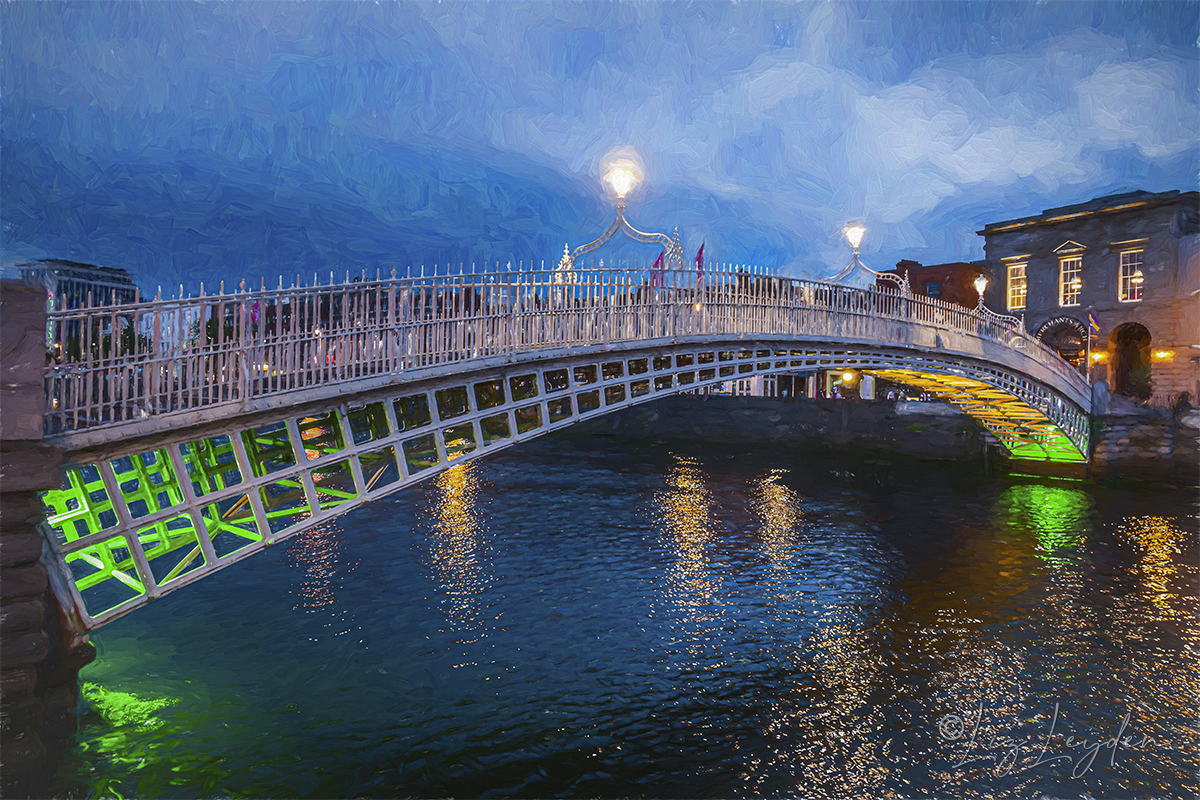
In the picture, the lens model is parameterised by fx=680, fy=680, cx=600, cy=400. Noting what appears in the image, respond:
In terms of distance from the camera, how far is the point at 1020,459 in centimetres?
3359

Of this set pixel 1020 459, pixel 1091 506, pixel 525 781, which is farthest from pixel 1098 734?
pixel 1020 459

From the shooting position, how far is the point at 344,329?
9266 mm

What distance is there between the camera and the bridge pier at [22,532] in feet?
21.2

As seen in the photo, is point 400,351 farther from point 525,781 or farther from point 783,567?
point 783,567

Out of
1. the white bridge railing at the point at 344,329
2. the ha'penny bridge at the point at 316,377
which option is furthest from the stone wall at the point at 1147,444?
the white bridge railing at the point at 344,329

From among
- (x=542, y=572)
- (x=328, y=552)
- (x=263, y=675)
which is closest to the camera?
(x=263, y=675)

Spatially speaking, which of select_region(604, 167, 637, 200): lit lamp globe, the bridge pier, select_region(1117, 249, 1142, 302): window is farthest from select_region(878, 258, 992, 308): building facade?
the bridge pier

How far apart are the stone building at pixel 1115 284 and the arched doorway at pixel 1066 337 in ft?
0.20

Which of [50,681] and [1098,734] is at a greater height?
[50,681]

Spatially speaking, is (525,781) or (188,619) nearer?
(525,781)

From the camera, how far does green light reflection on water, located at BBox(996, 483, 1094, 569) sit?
19969 millimetres

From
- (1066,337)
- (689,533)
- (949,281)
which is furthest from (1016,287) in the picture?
(689,533)

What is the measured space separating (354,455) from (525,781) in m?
4.69

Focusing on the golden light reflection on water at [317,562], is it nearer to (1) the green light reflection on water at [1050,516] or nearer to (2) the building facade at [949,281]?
(1) the green light reflection on water at [1050,516]
